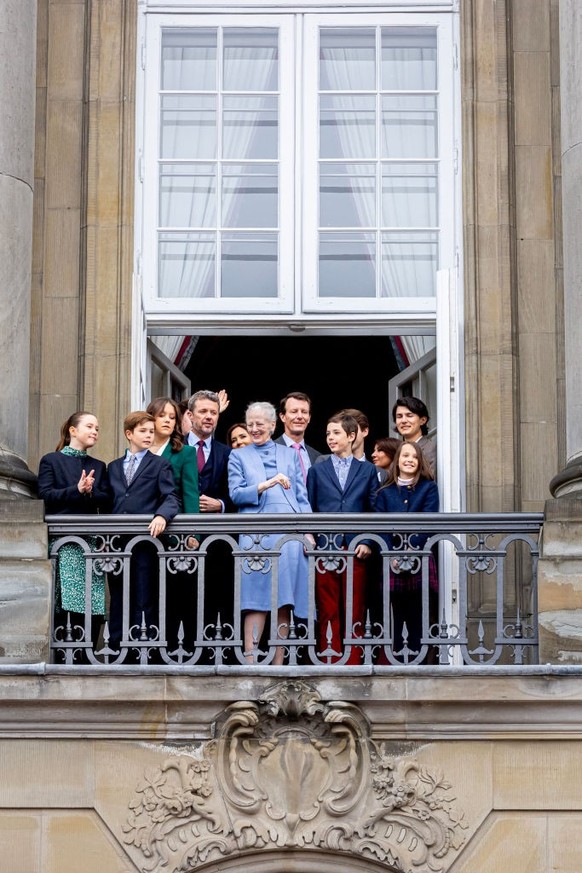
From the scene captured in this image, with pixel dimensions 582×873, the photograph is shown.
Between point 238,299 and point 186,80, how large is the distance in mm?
1531

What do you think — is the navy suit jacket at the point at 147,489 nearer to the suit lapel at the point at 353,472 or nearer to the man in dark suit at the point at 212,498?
the man in dark suit at the point at 212,498

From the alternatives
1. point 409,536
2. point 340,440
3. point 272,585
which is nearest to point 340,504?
point 340,440

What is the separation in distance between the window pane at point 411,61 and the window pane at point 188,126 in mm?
1152

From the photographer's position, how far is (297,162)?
48.3 ft

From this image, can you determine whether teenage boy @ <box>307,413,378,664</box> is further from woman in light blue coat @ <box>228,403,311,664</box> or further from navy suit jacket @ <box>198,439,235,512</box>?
navy suit jacket @ <box>198,439,235,512</box>

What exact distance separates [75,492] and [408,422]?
1955 mm

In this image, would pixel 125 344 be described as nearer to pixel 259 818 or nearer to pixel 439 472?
pixel 439 472

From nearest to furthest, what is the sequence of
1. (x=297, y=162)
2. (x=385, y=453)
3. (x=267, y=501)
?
1. (x=267, y=501)
2. (x=385, y=453)
3. (x=297, y=162)

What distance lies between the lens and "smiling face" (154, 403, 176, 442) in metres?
12.5

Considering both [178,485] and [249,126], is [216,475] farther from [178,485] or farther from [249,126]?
[249,126]

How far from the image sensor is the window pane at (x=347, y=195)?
14664 mm

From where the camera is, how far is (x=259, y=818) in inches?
475

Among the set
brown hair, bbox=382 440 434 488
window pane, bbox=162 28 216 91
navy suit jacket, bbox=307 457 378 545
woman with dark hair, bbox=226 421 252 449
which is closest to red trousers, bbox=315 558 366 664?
navy suit jacket, bbox=307 457 378 545

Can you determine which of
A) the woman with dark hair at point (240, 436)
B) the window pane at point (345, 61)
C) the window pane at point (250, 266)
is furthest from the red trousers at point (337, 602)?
the window pane at point (345, 61)
